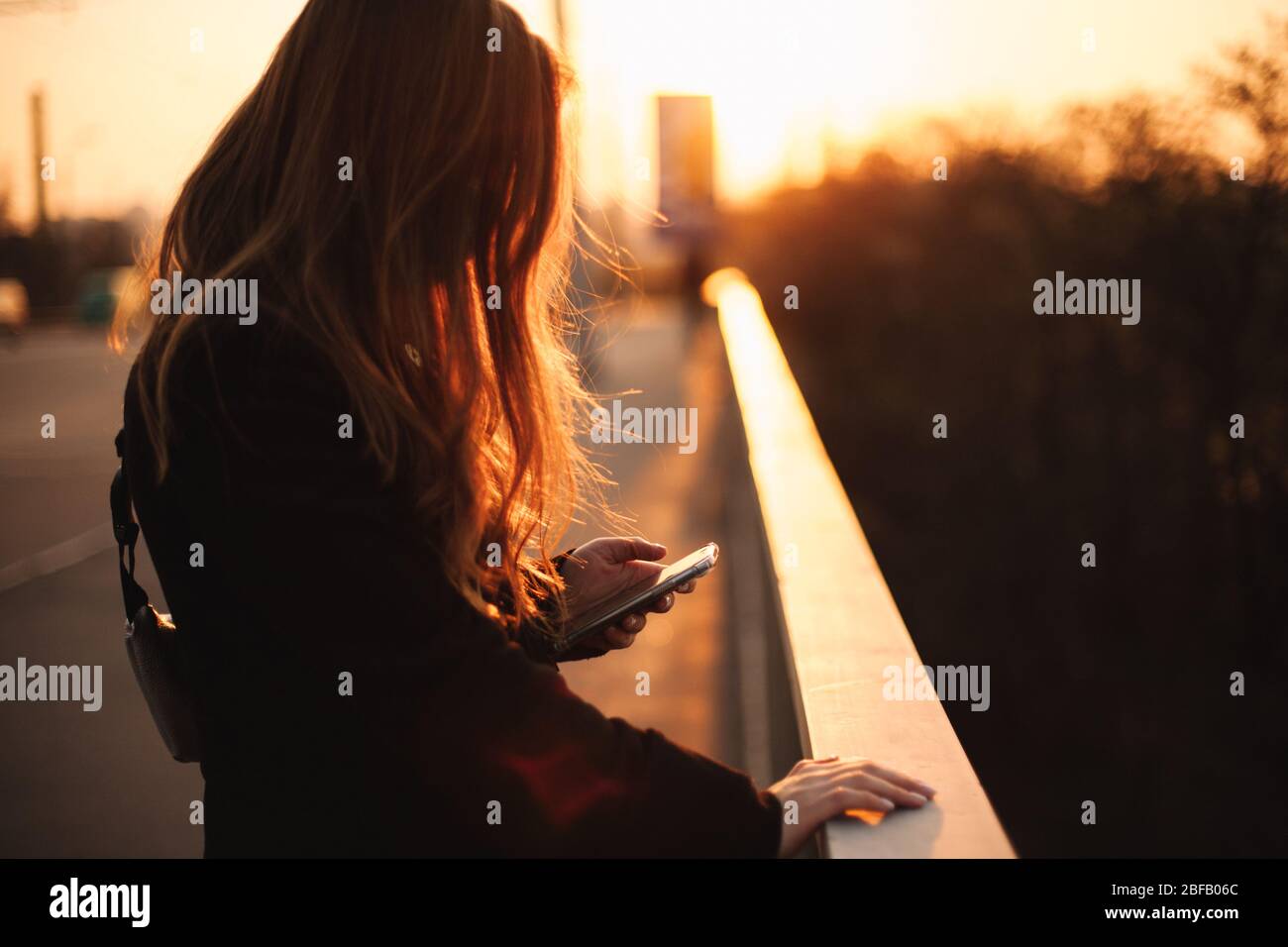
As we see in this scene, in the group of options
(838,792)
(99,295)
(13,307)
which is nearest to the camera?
(838,792)

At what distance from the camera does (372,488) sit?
4.52 feet

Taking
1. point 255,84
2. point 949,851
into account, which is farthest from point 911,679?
point 255,84

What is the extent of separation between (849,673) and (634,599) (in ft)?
1.46

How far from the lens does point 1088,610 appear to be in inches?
304

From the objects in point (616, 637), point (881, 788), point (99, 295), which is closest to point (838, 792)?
point (881, 788)

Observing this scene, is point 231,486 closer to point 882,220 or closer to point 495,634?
point 495,634

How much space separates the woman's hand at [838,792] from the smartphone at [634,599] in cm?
39

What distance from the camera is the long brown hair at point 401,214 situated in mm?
1461

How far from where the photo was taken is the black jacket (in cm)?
134

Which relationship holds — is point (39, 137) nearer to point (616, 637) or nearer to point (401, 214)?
point (616, 637)

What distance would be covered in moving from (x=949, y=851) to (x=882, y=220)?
14.7m

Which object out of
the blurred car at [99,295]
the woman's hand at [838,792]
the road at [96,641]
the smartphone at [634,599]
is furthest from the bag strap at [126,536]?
the blurred car at [99,295]

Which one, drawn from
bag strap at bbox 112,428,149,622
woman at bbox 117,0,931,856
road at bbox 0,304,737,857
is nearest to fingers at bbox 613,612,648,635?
woman at bbox 117,0,931,856

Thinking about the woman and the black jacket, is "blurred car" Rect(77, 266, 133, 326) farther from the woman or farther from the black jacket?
the black jacket
